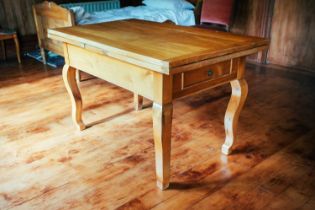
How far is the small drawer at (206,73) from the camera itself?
1334mm

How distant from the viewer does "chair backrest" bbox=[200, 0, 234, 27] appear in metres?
3.49

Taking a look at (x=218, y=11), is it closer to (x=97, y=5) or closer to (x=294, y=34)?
(x=294, y=34)

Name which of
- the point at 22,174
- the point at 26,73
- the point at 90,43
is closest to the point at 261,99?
the point at 90,43

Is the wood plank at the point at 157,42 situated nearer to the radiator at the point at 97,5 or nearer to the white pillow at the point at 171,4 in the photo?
the white pillow at the point at 171,4

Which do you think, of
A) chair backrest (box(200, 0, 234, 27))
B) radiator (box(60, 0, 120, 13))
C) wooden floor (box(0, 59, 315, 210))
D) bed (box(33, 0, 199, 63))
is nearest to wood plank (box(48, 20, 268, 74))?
wooden floor (box(0, 59, 315, 210))

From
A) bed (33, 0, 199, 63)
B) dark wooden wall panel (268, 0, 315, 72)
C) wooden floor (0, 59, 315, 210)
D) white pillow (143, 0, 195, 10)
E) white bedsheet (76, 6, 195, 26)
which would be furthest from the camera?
white pillow (143, 0, 195, 10)

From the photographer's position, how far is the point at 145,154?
182 centimetres

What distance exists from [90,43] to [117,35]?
175 mm

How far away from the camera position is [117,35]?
163cm

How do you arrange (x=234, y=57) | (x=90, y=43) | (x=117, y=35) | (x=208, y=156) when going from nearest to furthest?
(x=234, y=57)
(x=90, y=43)
(x=117, y=35)
(x=208, y=156)

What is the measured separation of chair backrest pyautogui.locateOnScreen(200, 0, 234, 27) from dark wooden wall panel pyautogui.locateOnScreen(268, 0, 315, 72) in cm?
53

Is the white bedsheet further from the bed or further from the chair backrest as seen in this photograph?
the chair backrest

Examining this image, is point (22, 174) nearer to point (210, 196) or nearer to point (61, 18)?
point (210, 196)

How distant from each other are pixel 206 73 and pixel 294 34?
8.14 ft
